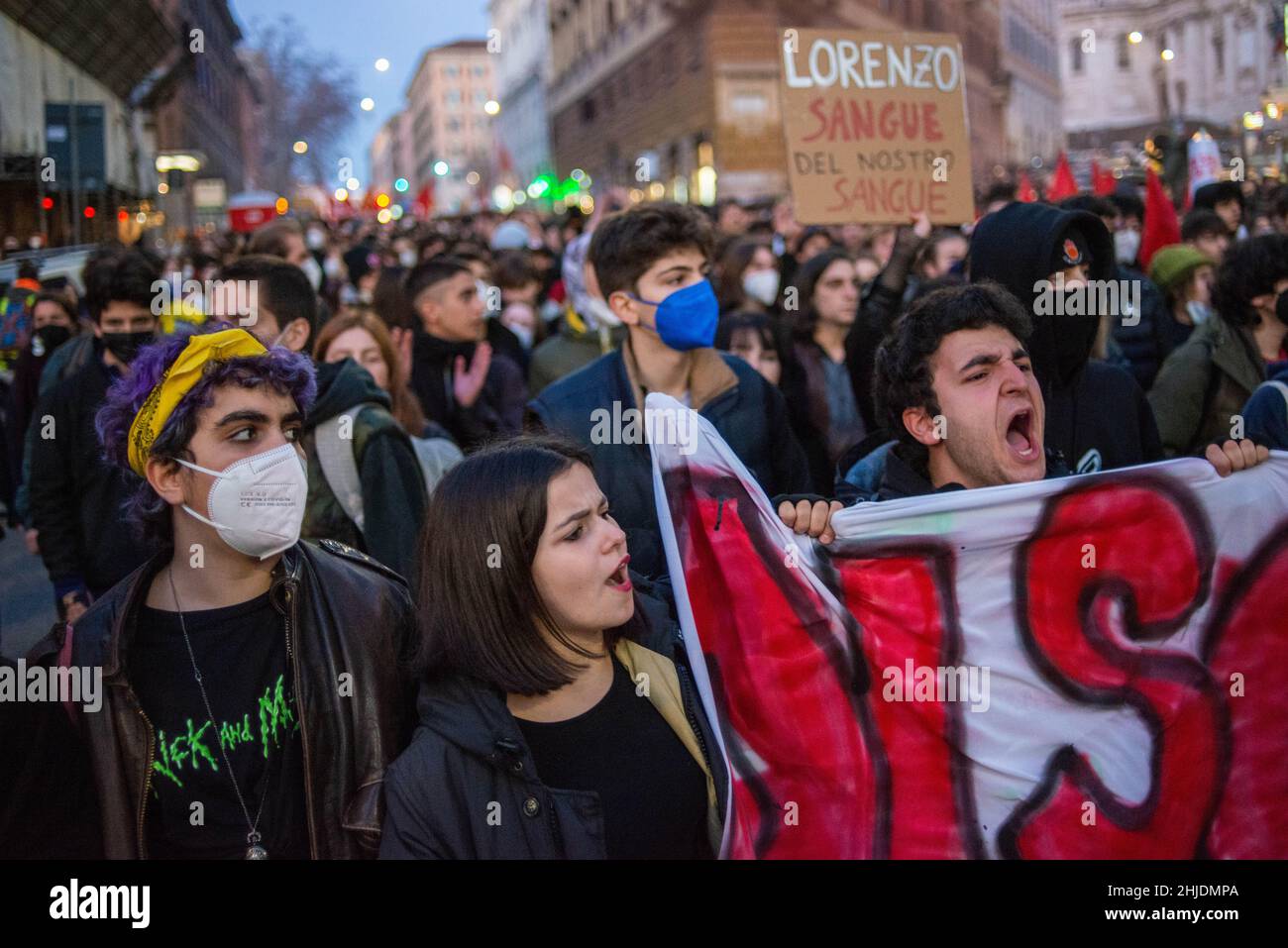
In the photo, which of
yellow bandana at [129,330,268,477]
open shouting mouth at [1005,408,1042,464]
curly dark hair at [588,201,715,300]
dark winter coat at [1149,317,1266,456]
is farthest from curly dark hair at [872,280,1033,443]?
dark winter coat at [1149,317,1266,456]

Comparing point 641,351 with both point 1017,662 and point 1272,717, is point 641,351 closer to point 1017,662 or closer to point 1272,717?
point 1017,662

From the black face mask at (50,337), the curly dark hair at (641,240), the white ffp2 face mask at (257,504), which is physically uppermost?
the black face mask at (50,337)

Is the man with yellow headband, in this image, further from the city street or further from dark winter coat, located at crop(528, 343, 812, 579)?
the city street

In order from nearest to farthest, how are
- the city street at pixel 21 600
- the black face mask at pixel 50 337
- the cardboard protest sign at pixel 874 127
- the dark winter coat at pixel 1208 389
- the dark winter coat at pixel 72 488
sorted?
the dark winter coat at pixel 72 488, the dark winter coat at pixel 1208 389, the cardboard protest sign at pixel 874 127, the city street at pixel 21 600, the black face mask at pixel 50 337

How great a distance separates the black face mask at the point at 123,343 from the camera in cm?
482

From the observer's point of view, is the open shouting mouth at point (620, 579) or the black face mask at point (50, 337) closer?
the open shouting mouth at point (620, 579)

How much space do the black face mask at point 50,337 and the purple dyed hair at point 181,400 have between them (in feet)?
17.8

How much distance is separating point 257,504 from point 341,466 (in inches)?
55.7

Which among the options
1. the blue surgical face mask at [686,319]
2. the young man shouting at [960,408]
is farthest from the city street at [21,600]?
the young man shouting at [960,408]

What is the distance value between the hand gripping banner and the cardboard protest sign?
316cm

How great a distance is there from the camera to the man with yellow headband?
8.58 feet

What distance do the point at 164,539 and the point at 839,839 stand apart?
1.57 meters

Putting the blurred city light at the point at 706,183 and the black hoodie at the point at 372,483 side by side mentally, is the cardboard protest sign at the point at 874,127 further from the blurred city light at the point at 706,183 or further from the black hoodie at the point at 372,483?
the blurred city light at the point at 706,183
